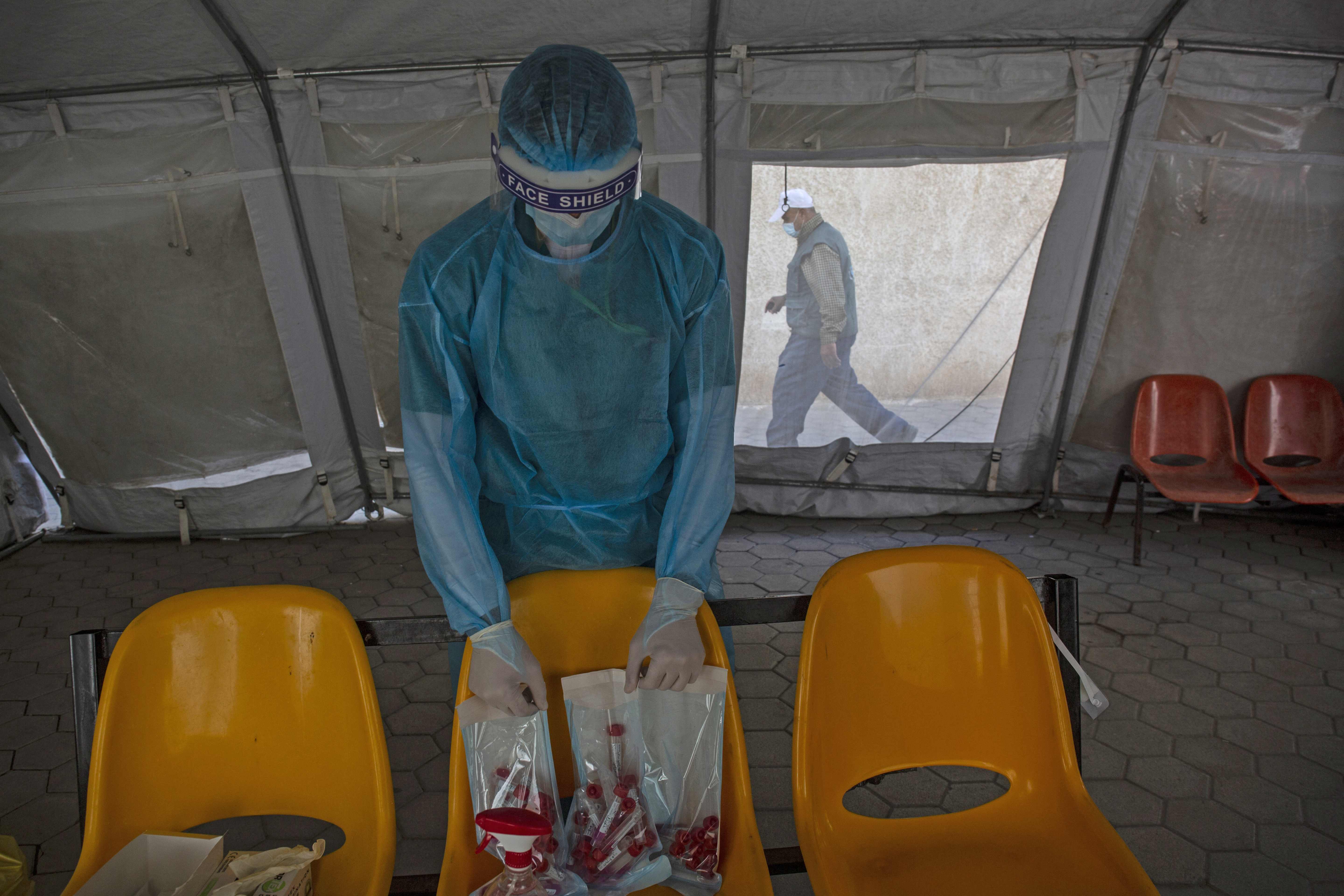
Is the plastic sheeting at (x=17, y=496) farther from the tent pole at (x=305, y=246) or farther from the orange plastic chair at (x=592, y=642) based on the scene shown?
the orange plastic chair at (x=592, y=642)

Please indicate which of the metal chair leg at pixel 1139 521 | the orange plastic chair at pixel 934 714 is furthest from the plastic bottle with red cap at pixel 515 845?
the metal chair leg at pixel 1139 521

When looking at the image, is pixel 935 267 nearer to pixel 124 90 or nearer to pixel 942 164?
pixel 942 164

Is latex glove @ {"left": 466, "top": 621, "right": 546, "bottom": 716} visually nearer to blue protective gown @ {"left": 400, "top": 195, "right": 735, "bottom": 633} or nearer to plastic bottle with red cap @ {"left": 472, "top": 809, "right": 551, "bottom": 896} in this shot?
blue protective gown @ {"left": 400, "top": 195, "right": 735, "bottom": 633}

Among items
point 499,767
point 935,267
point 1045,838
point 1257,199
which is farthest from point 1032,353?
point 499,767

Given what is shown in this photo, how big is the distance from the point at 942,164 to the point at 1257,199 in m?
1.62

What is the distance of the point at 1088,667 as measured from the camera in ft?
10.0

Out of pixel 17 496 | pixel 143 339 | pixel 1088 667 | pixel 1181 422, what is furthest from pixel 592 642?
pixel 17 496

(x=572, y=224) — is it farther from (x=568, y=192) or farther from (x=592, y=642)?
(x=592, y=642)

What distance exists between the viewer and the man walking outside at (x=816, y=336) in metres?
3.98

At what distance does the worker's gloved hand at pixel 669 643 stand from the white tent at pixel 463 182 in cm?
299

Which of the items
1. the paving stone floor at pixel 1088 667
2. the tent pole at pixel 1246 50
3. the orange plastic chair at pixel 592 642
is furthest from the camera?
the tent pole at pixel 1246 50

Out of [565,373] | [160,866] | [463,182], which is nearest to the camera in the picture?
[160,866]

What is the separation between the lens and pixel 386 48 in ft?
11.8

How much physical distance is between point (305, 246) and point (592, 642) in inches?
137
